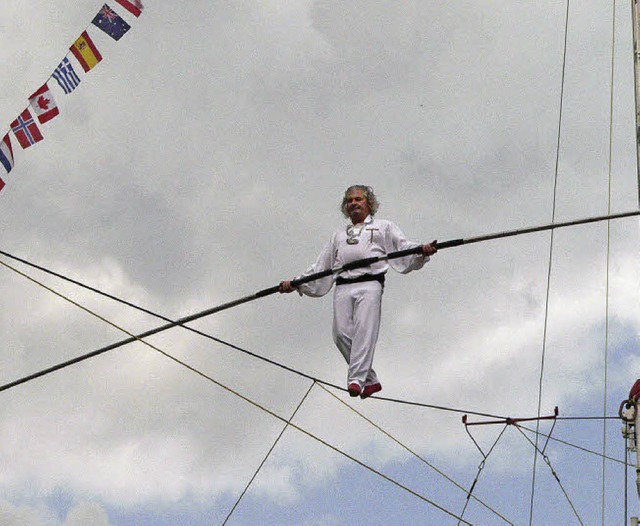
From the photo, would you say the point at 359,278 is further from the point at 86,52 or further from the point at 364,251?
the point at 86,52

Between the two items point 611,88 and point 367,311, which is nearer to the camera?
point 367,311

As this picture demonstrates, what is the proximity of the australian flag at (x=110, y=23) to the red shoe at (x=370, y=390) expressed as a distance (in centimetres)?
404

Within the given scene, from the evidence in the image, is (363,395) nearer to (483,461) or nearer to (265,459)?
(265,459)

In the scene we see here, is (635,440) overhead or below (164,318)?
overhead

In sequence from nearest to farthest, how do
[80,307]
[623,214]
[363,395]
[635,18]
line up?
[623,214] → [363,395] → [80,307] → [635,18]

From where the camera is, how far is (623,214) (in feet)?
28.4

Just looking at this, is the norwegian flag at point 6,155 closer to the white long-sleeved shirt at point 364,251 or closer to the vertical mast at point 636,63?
the white long-sleeved shirt at point 364,251

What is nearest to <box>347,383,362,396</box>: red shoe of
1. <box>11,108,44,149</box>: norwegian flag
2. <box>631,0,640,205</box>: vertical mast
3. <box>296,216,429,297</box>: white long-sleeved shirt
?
<box>296,216,429,297</box>: white long-sleeved shirt

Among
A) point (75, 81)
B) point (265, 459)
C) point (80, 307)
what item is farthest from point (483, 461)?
point (75, 81)

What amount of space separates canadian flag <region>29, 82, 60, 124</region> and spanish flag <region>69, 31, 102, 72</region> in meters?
0.40

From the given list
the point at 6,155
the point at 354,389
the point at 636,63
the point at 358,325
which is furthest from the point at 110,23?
the point at 636,63

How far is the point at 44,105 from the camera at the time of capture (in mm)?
10516

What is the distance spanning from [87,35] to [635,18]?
5.20 m

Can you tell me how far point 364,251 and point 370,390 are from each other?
45.7 inches
